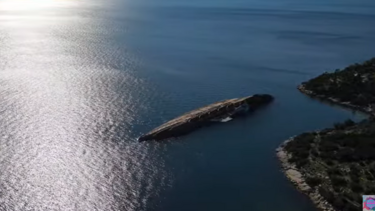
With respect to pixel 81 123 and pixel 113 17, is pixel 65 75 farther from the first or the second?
pixel 113 17

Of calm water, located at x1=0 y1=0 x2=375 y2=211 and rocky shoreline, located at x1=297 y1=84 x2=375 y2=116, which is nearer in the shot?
calm water, located at x1=0 y1=0 x2=375 y2=211

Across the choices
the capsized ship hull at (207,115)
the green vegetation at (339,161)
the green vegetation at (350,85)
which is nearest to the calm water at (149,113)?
the capsized ship hull at (207,115)

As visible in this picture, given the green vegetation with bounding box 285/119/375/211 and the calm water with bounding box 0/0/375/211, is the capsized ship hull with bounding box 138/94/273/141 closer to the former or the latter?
the calm water with bounding box 0/0/375/211

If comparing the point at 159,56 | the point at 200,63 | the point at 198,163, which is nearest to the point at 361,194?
the point at 198,163

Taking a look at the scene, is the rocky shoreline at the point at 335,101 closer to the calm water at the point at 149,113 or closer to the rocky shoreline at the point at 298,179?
the calm water at the point at 149,113

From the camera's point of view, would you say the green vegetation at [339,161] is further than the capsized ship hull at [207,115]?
No

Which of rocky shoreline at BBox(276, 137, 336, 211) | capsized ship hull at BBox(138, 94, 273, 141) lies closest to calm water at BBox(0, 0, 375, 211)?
rocky shoreline at BBox(276, 137, 336, 211)

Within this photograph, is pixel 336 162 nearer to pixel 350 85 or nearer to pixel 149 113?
pixel 149 113

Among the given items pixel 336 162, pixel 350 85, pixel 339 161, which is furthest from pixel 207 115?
pixel 350 85
